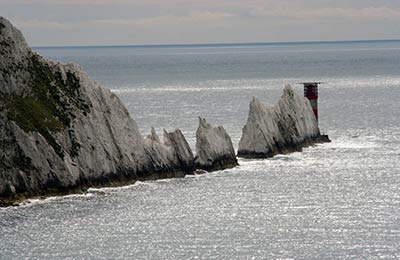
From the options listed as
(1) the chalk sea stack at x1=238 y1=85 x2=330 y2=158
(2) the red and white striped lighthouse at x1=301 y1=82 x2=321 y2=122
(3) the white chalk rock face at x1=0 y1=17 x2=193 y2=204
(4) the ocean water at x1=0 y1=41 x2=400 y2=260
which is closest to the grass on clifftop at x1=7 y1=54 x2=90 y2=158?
(3) the white chalk rock face at x1=0 y1=17 x2=193 y2=204

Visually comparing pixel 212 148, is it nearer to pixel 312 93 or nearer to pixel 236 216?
pixel 236 216

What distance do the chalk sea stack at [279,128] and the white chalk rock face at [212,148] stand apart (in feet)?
20.7

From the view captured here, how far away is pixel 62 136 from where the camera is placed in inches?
3652

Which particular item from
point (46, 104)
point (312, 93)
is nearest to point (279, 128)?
point (312, 93)

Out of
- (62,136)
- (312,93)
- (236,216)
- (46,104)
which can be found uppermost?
(46,104)

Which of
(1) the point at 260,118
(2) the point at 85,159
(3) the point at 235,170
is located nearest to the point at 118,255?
(2) the point at 85,159

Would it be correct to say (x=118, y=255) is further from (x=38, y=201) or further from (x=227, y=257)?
(x=38, y=201)

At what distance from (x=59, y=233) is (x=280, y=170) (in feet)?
120

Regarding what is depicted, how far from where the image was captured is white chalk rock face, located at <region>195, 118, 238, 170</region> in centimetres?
10294

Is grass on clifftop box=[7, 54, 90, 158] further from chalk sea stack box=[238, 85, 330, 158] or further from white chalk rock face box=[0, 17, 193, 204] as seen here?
chalk sea stack box=[238, 85, 330, 158]

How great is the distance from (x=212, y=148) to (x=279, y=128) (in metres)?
15.5

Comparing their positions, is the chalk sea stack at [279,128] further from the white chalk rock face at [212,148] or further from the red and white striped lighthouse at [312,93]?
the white chalk rock face at [212,148]

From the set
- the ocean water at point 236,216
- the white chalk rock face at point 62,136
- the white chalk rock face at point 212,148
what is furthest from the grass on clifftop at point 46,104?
the white chalk rock face at point 212,148

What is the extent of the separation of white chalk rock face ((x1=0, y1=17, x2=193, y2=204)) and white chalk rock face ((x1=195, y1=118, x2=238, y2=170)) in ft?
5.25
